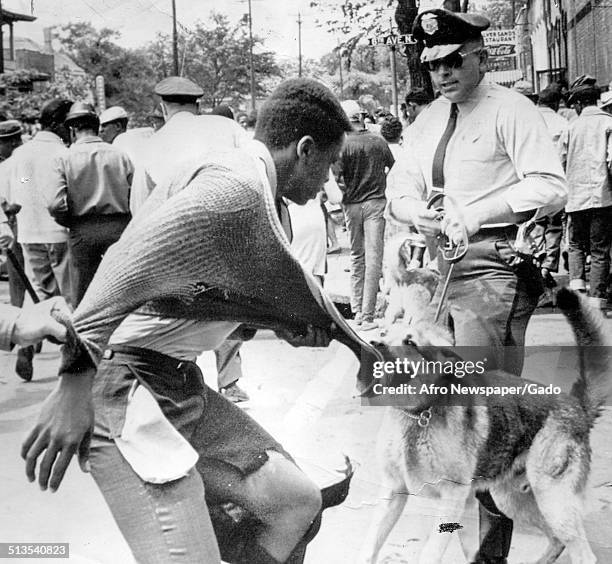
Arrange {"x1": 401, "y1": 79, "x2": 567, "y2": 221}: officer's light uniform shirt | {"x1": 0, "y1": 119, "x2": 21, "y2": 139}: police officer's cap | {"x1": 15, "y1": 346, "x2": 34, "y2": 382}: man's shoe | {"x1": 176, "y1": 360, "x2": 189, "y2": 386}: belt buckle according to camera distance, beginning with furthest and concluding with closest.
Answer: {"x1": 0, "y1": 119, "x2": 21, "y2": 139}: police officer's cap < {"x1": 15, "y1": 346, "x2": 34, "y2": 382}: man's shoe < {"x1": 401, "y1": 79, "x2": 567, "y2": 221}: officer's light uniform shirt < {"x1": 176, "y1": 360, "x2": 189, "y2": 386}: belt buckle

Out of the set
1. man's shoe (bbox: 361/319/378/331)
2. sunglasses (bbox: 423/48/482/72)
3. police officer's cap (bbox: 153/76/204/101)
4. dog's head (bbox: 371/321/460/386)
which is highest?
sunglasses (bbox: 423/48/482/72)

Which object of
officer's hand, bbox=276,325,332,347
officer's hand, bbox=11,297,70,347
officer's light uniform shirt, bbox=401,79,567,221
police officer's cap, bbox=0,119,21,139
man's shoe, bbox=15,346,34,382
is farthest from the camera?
police officer's cap, bbox=0,119,21,139

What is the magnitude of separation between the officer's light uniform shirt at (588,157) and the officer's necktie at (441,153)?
1.02 ft

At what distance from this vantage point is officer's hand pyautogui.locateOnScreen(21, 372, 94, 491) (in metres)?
1.71

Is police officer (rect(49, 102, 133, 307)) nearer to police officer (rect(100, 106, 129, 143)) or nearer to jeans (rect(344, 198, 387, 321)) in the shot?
police officer (rect(100, 106, 129, 143))

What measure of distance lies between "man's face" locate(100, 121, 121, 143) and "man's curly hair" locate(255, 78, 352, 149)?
540 mm

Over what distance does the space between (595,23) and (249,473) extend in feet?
4.72

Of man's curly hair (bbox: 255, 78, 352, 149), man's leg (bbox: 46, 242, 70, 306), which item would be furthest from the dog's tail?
man's leg (bbox: 46, 242, 70, 306)

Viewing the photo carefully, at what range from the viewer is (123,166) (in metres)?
2.48

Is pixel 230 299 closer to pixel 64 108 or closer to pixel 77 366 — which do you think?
pixel 77 366

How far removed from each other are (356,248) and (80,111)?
0.87 m

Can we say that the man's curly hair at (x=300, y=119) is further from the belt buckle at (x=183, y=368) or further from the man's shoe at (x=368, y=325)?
the man's shoe at (x=368, y=325)

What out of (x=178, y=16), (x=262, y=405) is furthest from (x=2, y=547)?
(x=178, y=16)

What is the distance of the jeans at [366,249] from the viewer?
2492 mm
